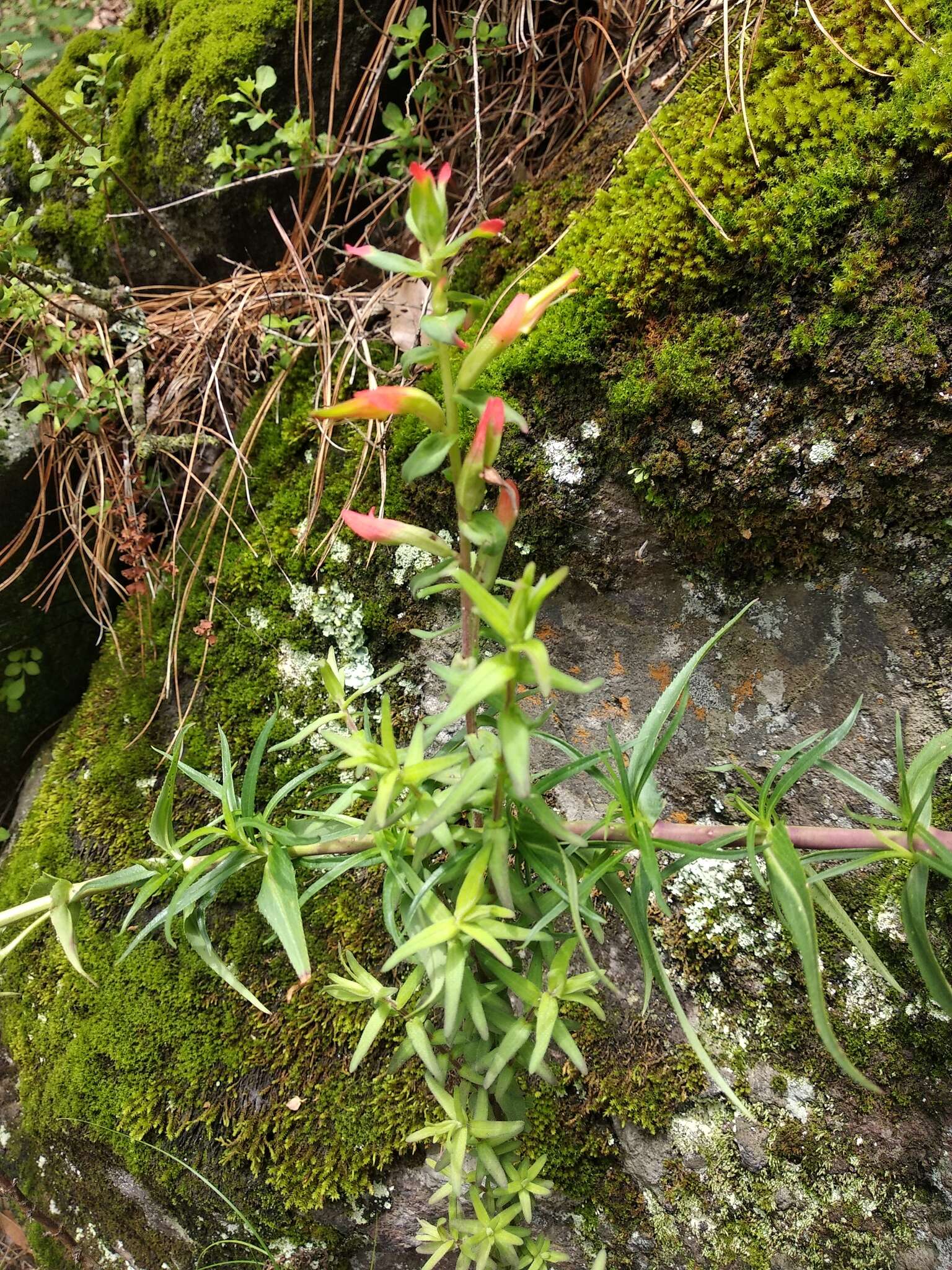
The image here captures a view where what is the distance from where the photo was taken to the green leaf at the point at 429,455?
0.83m

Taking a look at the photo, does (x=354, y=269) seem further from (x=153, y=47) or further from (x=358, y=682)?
(x=358, y=682)

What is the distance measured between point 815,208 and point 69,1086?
2.44 metres

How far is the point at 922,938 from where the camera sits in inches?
36.5

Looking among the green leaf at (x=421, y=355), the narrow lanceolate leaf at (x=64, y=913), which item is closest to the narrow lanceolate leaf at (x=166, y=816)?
the narrow lanceolate leaf at (x=64, y=913)

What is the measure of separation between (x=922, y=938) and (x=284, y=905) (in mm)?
832

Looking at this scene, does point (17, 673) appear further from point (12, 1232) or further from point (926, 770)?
point (926, 770)

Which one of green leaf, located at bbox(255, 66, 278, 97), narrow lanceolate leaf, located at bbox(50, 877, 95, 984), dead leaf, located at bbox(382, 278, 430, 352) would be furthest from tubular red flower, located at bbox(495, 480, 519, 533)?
green leaf, located at bbox(255, 66, 278, 97)

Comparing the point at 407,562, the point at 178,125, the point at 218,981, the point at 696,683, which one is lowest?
the point at 218,981

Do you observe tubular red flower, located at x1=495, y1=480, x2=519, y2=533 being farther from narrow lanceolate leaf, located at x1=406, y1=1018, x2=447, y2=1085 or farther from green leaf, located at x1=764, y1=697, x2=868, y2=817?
narrow lanceolate leaf, located at x1=406, y1=1018, x2=447, y2=1085

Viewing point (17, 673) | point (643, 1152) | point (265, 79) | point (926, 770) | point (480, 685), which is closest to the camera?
point (480, 685)

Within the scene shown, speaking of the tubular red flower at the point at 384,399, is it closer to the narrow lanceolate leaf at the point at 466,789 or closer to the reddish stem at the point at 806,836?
the narrow lanceolate leaf at the point at 466,789

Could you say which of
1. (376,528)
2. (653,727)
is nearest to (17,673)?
(376,528)

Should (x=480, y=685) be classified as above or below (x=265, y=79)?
below

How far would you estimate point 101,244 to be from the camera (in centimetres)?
225
